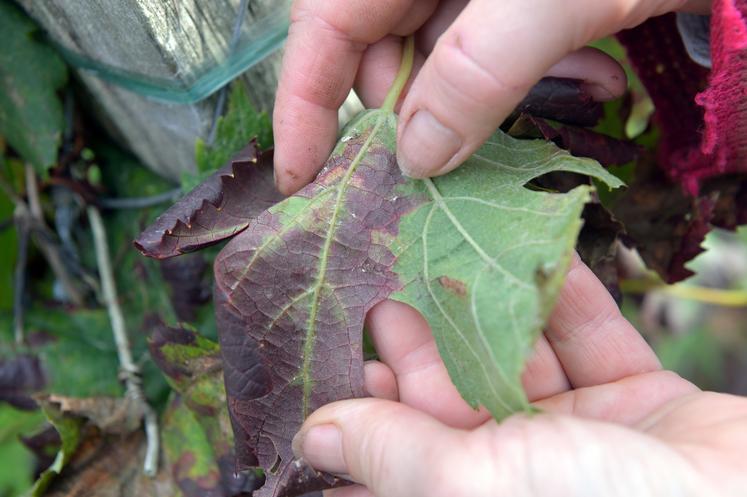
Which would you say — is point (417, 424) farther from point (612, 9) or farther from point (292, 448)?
point (612, 9)

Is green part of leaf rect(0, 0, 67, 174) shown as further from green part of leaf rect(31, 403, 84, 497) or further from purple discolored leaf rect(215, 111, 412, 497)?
purple discolored leaf rect(215, 111, 412, 497)

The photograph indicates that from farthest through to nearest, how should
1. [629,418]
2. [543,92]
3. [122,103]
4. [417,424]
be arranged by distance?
[122,103] → [543,92] → [629,418] → [417,424]

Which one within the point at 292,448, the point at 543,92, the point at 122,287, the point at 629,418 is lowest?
the point at 629,418

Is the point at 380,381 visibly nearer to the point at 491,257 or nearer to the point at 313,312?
the point at 313,312

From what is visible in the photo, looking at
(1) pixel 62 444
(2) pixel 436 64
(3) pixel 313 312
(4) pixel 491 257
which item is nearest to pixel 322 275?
(3) pixel 313 312

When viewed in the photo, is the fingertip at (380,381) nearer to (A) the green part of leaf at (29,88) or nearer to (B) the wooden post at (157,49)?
(B) the wooden post at (157,49)

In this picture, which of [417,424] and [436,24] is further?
[436,24]

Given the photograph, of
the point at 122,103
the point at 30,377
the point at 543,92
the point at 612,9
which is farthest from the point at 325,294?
the point at 30,377

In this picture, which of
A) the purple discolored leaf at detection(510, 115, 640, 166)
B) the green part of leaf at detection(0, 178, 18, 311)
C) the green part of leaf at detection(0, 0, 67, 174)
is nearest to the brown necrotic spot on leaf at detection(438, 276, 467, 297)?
the purple discolored leaf at detection(510, 115, 640, 166)
